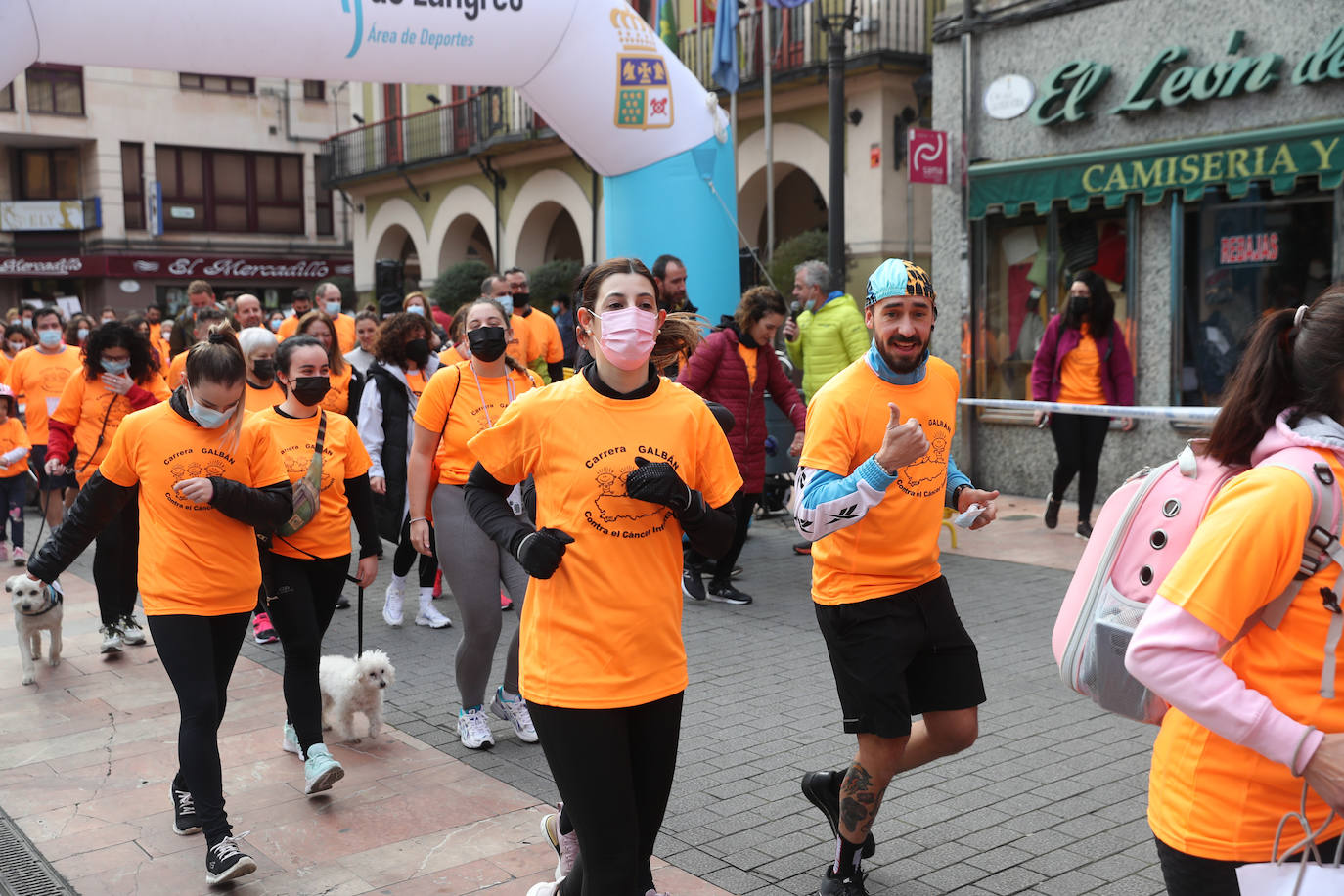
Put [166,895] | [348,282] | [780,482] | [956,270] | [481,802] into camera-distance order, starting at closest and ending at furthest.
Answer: [166,895] → [481,802] → [780,482] → [956,270] → [348,282]

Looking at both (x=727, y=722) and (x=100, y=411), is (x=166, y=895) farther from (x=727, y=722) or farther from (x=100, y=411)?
(x=100, y=411)

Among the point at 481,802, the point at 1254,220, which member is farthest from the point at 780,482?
the point at 481,802

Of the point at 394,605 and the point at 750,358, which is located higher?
the point at 750,358

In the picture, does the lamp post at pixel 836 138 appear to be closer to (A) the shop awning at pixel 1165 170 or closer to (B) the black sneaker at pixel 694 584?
(A) the shop awning at pixel 1165 170

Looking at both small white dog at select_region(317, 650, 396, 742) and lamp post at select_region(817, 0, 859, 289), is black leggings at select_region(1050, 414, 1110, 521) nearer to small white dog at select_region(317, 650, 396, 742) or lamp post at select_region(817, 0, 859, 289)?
lamp post at select_region(817, 0, 859, 289)

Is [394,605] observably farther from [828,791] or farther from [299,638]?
[828,791]

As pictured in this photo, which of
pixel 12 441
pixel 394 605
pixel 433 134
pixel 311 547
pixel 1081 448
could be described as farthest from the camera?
pixel 433 134

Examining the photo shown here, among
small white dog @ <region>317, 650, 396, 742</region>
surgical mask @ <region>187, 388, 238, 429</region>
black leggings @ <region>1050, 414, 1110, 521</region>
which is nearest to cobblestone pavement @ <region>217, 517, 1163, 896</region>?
small white dog @ <region>317, 650, 396, 742</region>

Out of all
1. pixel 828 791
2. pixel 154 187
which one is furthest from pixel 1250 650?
A: pixel 154 187

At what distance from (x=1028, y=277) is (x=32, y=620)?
9.27 meters

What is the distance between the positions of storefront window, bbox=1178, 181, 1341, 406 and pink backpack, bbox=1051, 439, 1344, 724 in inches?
342

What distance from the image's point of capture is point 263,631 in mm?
7887

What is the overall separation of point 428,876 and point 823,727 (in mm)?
2073

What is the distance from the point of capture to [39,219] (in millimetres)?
36906
